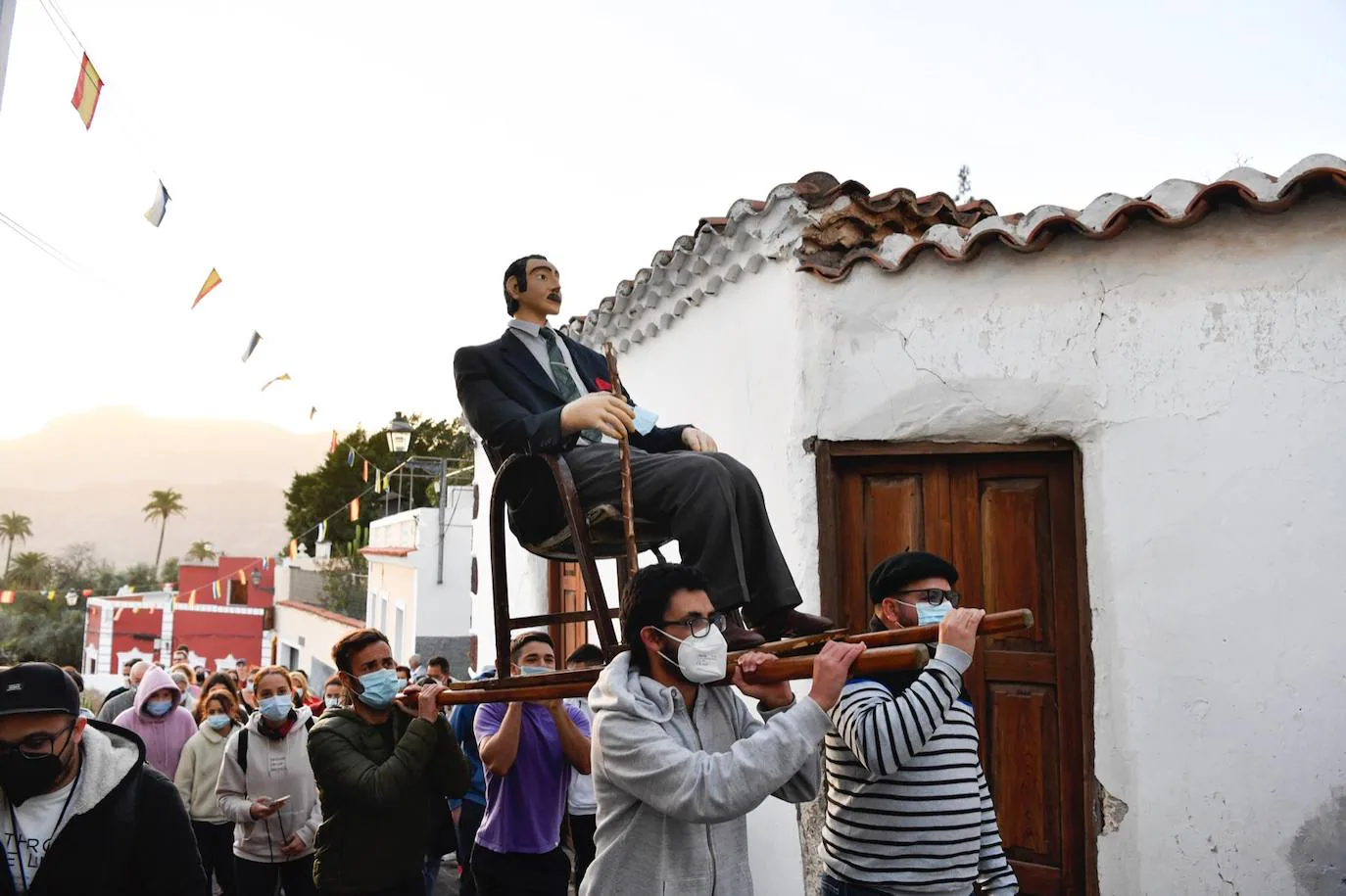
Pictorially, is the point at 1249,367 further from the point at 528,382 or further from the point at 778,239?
the point at 528,382

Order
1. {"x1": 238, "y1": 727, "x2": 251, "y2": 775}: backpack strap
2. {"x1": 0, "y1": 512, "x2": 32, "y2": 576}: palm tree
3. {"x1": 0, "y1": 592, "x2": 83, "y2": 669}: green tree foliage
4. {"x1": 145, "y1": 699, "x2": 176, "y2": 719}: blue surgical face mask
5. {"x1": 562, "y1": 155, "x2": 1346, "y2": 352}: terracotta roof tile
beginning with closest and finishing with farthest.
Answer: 1. {"x1": 562, "y1": 155, "x2": 1346, "y2": 352}: terracotta roof tile
2. {"x1": 238, "y1": 727, "x2": 251, "y2": 775}: backpack strap
3. {"x1": 145, "y1": 699, "x2": 176, "y2": 719}: blue surgical face mask
4. {"x1": 0, "y1": 592, "x2": 83, "y2": 669}: green tree foliage
5. {"x1": 0, "y1": 512, "x2": 32, "y2": 576}: palm tree

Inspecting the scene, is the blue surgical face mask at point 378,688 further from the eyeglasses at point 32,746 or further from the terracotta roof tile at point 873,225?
the terracotta roof tile at point 873,225

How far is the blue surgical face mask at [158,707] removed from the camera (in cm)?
577

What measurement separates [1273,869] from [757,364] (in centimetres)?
307

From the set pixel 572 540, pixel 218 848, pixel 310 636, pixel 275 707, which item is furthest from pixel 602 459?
pixel 310 636

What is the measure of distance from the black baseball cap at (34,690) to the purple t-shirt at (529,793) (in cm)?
167

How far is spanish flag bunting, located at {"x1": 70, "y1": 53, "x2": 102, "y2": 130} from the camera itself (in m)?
5.57

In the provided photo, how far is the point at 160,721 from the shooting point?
231 inches

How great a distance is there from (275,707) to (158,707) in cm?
189

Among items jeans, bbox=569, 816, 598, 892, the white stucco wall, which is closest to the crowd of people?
jeans, bbox=569, 816, 598, 892

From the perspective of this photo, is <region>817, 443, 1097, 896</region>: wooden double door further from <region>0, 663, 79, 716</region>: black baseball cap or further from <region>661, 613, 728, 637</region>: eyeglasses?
<region>0, 663, 79, 716</region>: black baseball cap

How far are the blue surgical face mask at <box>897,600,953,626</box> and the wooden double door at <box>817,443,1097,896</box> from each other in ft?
6.03

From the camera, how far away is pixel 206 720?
5.36 m

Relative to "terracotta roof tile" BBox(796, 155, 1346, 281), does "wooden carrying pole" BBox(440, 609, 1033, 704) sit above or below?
below
